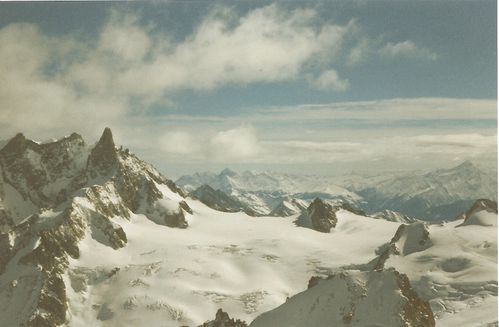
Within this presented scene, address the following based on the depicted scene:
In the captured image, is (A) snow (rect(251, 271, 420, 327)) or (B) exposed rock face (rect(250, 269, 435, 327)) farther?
(A) snow (rect(251, 271, 420, 327))

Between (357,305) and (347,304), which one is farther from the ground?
(347,304)

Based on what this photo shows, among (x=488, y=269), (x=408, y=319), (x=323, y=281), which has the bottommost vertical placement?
(x=408, y=319)

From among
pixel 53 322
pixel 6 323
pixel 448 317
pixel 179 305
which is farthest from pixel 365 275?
pixel 6 323

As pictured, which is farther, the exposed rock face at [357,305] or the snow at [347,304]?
the snow at [347,304]

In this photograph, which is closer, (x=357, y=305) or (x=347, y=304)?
(x=357, y=305)

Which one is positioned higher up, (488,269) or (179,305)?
(488,269)

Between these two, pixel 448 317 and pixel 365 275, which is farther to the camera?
pixel 448 317

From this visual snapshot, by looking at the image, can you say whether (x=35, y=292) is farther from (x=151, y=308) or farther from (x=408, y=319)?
(x=408, y=319)

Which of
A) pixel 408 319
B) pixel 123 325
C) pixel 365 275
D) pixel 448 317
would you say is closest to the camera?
pixel 408 319
